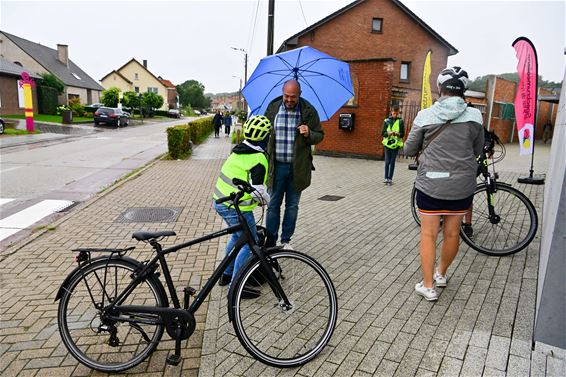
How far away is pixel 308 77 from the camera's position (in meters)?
4.89

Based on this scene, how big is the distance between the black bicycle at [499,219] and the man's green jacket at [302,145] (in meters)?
1.92

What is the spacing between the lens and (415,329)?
3.30 m

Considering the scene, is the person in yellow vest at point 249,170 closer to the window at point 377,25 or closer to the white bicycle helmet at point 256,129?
the white bicycle helmet at point 256,129

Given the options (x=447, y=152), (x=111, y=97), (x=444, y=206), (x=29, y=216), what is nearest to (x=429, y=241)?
(x=444, y=206)

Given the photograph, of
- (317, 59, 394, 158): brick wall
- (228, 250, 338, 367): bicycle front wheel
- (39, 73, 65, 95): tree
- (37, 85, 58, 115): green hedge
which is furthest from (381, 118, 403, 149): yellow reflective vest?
(39, 73, 65, 95): tree

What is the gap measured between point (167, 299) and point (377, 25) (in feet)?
99.0

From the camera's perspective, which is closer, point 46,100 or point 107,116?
point 107,116

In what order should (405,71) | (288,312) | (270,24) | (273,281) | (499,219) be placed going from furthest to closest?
(405,71) → (270,24) → (499,219) → (288,312) → (273,281)

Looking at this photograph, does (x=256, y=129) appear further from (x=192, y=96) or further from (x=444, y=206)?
(x=192, y=96)

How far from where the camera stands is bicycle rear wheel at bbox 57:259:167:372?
281 centimetres

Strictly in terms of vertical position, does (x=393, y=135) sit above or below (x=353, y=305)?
above

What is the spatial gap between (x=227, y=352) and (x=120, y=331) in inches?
31.1

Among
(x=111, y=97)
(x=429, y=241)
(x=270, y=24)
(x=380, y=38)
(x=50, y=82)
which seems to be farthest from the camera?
(x=111, y=97)

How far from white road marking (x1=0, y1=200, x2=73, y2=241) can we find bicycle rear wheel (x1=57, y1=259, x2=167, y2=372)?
387 centimetres
